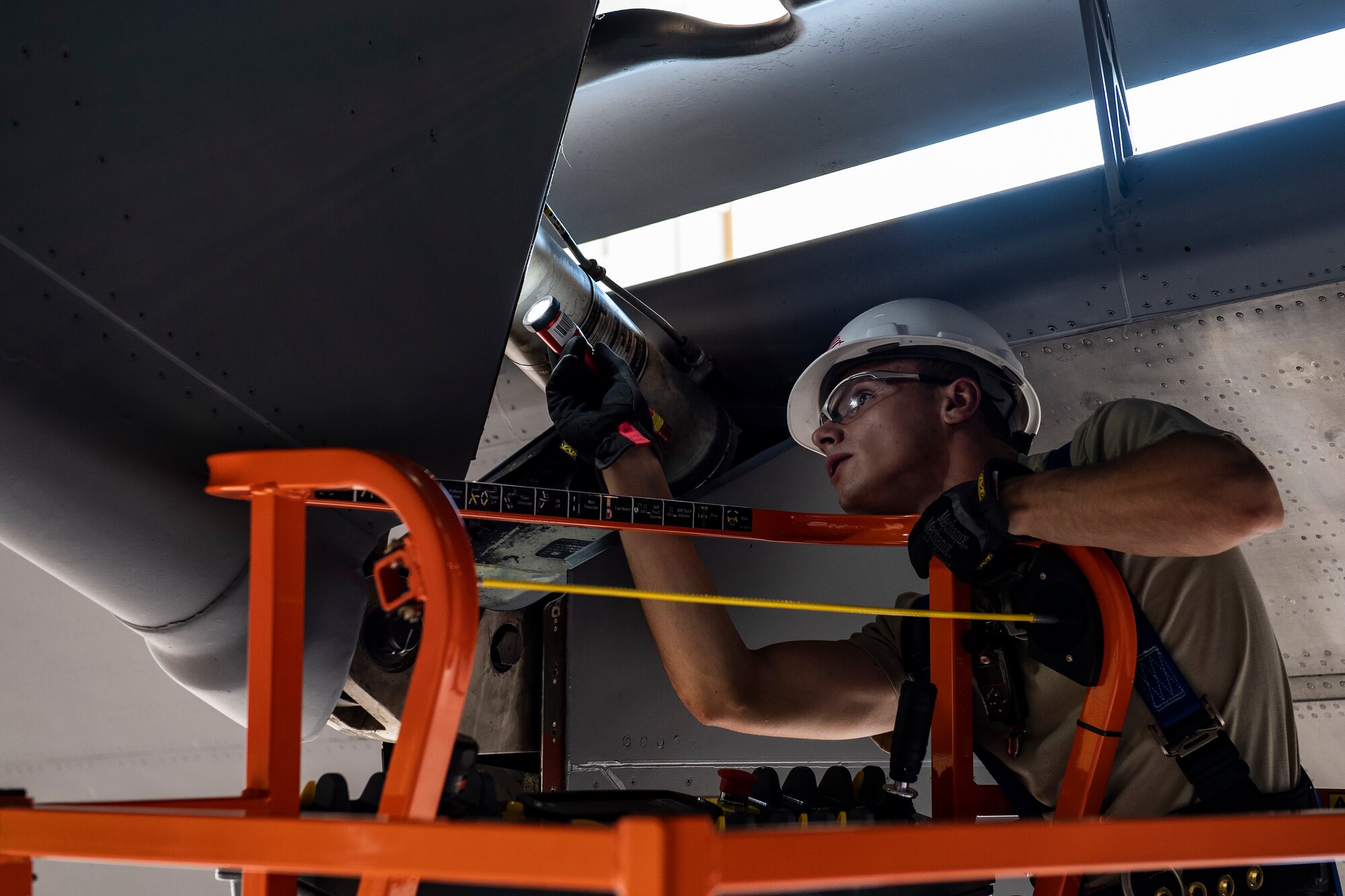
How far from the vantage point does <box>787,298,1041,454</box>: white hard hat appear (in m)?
2.95

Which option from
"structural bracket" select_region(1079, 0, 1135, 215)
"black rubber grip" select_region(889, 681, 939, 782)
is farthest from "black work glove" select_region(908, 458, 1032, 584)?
"structural bracket" select_region(1079, 0, 1135, 215)

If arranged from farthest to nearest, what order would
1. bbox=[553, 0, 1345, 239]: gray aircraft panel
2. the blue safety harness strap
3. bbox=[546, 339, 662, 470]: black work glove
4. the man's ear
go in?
bbox=[553, 0, 1345, 239]: gray aircraft panel
the man's ear
bbox=[546, 339, 662, 470]: black work glove
the blue safety harness strap

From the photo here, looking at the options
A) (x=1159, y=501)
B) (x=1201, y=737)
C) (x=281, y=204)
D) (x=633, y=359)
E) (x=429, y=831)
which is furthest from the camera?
(x=633, y=359)

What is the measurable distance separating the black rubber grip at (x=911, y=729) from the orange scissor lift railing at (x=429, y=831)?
976 millimetres

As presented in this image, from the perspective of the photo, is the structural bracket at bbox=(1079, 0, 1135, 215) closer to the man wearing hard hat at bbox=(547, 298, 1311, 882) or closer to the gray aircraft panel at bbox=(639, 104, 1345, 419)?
the gray aircraft panel at bbox=(639, 104, 1345, 419)

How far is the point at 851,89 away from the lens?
3633 millimetres

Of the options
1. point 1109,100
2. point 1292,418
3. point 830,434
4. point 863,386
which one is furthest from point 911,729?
point 1109,100

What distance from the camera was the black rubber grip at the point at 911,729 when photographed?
2295 millimetres

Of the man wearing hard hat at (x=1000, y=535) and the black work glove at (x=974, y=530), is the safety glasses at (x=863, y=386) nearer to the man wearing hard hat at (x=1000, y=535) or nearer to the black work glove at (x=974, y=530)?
the man wearing hard hat at (x=1000, y=535)

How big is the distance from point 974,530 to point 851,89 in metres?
2.03

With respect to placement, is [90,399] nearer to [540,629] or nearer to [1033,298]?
[540,629]

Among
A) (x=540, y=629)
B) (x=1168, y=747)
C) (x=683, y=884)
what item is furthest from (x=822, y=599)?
(x=683, y=884)

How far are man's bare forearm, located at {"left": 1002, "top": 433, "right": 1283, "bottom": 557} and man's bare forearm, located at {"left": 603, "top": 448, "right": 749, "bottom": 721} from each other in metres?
0.96

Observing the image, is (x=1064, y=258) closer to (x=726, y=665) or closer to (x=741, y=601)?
(x=726, y=665)
